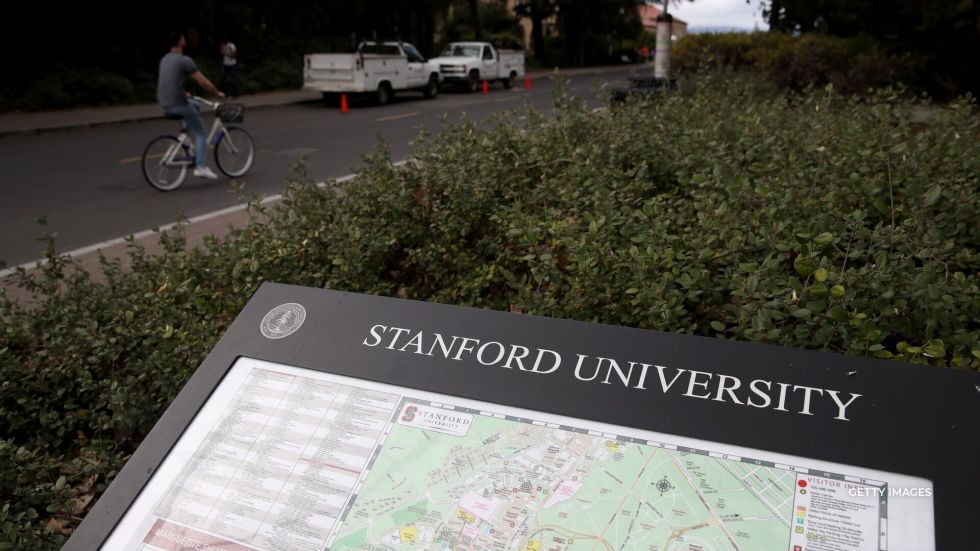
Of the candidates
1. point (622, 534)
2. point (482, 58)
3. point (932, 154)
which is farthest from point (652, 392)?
point (482, 58)

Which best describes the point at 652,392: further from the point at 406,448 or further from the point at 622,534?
the point at 406,448

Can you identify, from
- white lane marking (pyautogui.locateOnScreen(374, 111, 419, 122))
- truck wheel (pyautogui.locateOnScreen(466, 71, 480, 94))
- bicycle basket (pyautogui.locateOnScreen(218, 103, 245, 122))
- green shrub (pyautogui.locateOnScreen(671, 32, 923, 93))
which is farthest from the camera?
truck wheel (pyautogui.locateOnScreen(466, 71, 480, 94))

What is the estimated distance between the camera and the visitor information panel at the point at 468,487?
5.75 feet

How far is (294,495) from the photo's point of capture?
2023 mm

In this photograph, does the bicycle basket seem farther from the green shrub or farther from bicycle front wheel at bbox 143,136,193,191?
the green shrub

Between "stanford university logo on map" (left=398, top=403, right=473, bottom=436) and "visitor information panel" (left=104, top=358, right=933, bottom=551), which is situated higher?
"stanford university logo on map" (left=398, top=403, right=473, bottom=436)

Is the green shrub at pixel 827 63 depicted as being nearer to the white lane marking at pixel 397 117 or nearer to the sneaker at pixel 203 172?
the white lane marking at pixel 397 117

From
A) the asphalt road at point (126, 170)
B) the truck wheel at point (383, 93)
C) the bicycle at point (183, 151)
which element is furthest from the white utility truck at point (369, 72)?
the bicycle at point (183, 151)

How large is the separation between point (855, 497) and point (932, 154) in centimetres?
363

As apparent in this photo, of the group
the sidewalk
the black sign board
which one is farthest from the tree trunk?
the black sign board

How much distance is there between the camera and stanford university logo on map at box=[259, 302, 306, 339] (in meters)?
2.42

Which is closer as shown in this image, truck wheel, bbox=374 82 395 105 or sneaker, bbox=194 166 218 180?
sneaker, bbox=194 166 218 180

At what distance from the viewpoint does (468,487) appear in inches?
77.4

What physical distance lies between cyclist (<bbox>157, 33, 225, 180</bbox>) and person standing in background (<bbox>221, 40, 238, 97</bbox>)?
48.7ft
